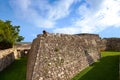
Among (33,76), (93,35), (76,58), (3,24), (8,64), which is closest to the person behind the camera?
(33,76)

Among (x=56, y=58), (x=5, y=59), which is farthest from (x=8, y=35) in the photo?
(x=56, y=58)

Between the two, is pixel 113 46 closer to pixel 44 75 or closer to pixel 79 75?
pixel 79 75

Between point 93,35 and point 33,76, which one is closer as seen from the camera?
point 33,76

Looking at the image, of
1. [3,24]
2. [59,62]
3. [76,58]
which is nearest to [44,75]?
[59,62]

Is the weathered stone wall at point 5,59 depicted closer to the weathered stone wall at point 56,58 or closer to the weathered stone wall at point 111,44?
the weathered stone wall at point 56,58

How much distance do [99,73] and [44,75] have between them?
4917mm

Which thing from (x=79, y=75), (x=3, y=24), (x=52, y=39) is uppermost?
(x=3, y=24)

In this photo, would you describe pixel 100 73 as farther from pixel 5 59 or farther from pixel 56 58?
pixel 5 59

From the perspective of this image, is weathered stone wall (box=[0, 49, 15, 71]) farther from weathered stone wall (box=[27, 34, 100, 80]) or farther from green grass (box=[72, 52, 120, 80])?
green grass (box=[72, 52, 120, 80])

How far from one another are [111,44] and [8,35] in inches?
733

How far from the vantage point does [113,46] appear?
133ft

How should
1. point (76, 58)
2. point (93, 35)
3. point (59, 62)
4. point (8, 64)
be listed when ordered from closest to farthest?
point (59, 62), point (76, 58), point (8, 64), point (93, 35)

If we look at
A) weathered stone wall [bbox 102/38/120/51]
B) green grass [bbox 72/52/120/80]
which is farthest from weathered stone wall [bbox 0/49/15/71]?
weathered stone wall [bbox 102/38/120/51]

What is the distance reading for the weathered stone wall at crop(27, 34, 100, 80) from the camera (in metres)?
17.9
